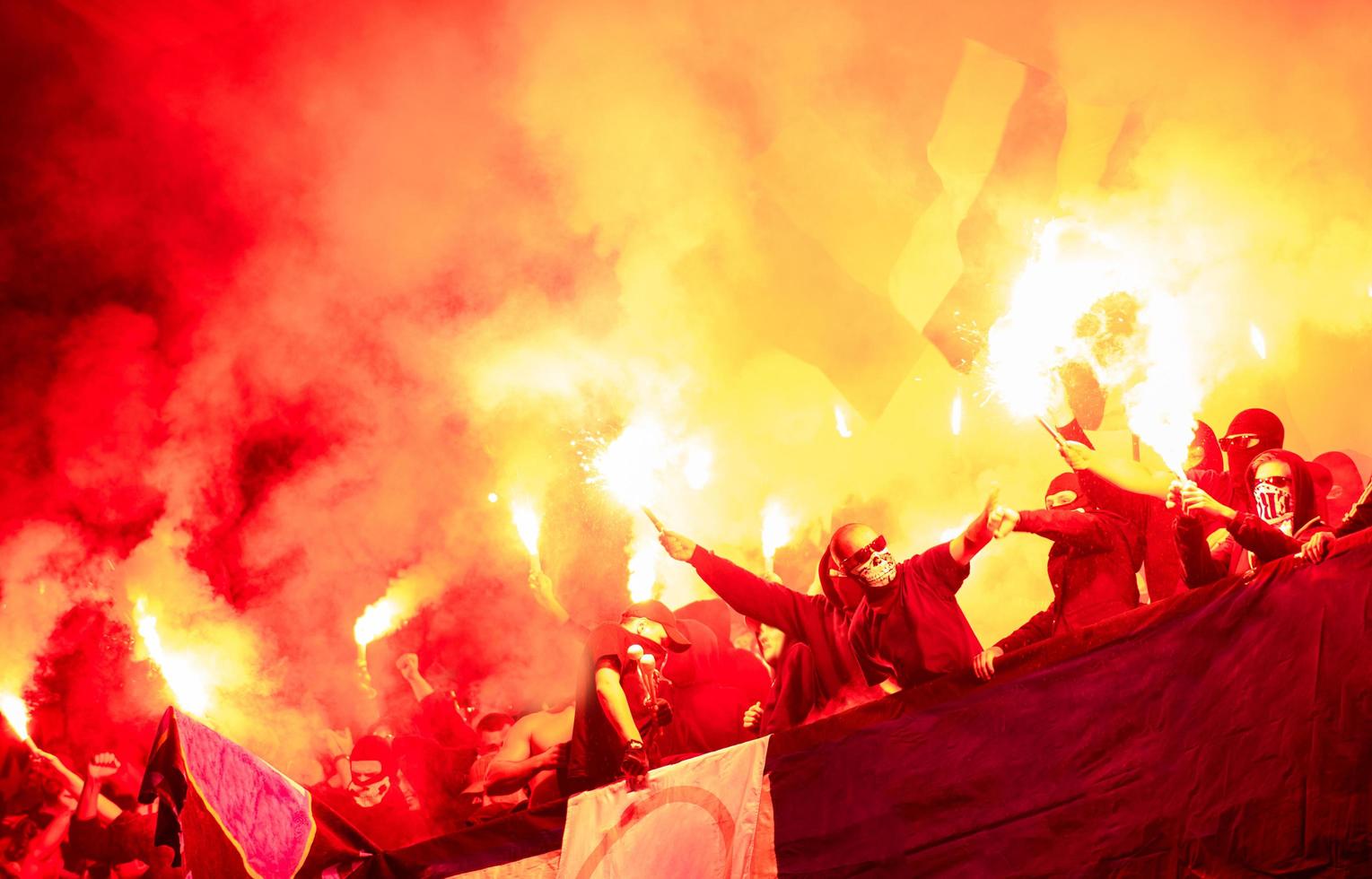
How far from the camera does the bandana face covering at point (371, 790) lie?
20.2ft

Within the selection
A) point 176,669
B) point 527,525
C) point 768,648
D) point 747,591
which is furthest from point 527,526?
point 176,669

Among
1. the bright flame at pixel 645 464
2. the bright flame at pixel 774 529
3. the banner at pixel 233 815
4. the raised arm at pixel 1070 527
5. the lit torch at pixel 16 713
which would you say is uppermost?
the bright flame at pixel 645 464

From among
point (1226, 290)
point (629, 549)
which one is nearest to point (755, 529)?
point (629, 549)

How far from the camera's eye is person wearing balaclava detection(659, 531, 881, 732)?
4855mm

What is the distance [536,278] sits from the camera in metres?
6.94

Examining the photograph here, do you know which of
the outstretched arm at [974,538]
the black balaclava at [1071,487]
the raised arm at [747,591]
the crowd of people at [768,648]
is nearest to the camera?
the crowd of people at [768,648]

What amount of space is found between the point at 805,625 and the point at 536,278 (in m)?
2.99

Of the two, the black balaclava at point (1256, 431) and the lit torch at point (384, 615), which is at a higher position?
the lit torch at point (384, 615)

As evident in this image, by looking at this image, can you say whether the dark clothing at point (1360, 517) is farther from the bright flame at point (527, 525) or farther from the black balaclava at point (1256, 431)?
the bright flame at point (527, 525)

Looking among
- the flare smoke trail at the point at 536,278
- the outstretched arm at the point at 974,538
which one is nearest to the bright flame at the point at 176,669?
the flare smoke trail at the point at 536,278

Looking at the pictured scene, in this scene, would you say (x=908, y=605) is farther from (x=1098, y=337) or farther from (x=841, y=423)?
(x=1098, y=337)

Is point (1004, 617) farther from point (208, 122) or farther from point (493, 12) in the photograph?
point (208, 122)

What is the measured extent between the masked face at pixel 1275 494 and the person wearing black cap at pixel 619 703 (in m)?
2.67

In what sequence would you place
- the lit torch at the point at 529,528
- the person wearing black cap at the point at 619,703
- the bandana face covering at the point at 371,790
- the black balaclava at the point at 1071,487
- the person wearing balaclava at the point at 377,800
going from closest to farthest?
the black balaclava at the point at 1071,487 → the person wearing black cap at the point at 619,703 → the person wearing balaclava at the point at 377,800 → the bandana face covering at the point at 371,790 → the lit torch at the point at 529,528
